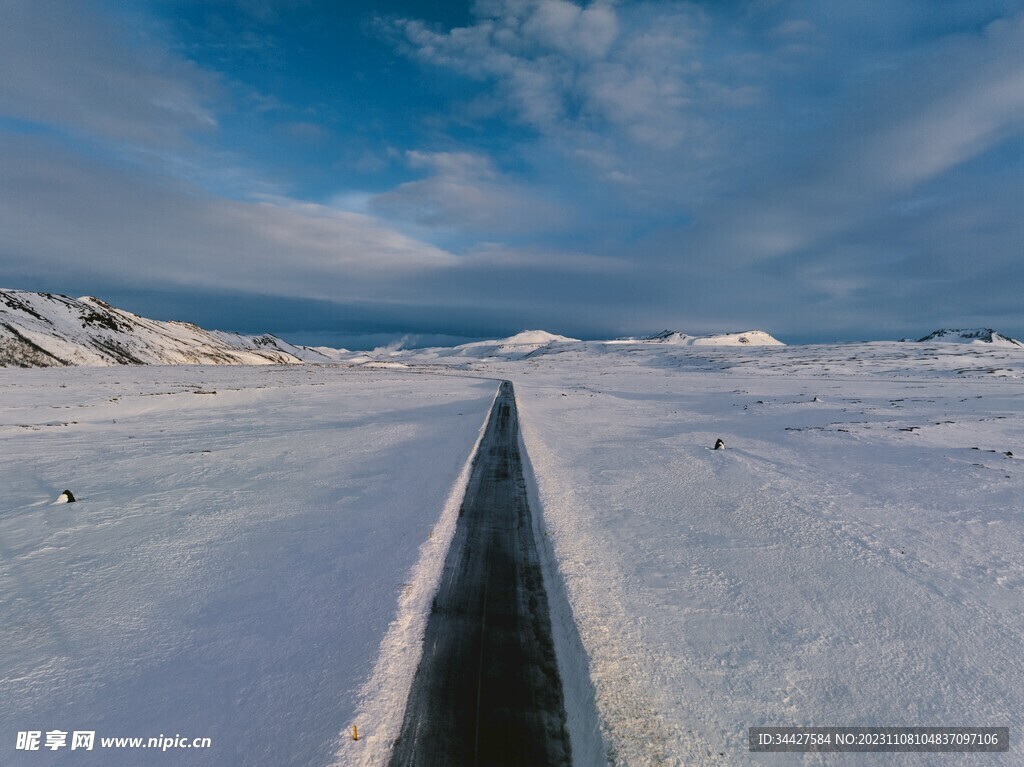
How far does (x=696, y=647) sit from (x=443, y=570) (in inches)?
199

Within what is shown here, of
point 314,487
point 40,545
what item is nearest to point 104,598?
point 40,545

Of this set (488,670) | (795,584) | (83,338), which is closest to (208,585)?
(488,670)

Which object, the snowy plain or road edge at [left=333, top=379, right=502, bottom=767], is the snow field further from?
road edge at [left=333, top=379, right=502, bottom=767]

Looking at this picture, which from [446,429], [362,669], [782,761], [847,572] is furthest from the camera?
[446,429]

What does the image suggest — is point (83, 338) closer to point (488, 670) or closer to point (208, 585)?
point (208, 585)

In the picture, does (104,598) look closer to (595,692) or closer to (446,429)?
(595,692)

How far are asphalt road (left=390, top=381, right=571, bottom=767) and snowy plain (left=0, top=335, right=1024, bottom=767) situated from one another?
0.40 metres

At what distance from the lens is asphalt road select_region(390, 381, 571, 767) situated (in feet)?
17.7

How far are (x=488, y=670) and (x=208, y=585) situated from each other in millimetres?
6136

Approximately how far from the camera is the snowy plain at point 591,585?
5.76 meters

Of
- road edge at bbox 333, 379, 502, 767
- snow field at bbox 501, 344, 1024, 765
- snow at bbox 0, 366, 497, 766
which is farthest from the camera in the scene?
snow field at bbox 501, 344, 1024, 765

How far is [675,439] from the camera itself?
76.0ft

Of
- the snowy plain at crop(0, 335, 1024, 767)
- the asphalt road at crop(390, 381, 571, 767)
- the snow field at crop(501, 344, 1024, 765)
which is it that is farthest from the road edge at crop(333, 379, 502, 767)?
the snow field at crop(501, 344, 1024, 765)

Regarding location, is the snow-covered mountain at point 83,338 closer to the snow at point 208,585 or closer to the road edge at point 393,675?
the snow at point 208,585
